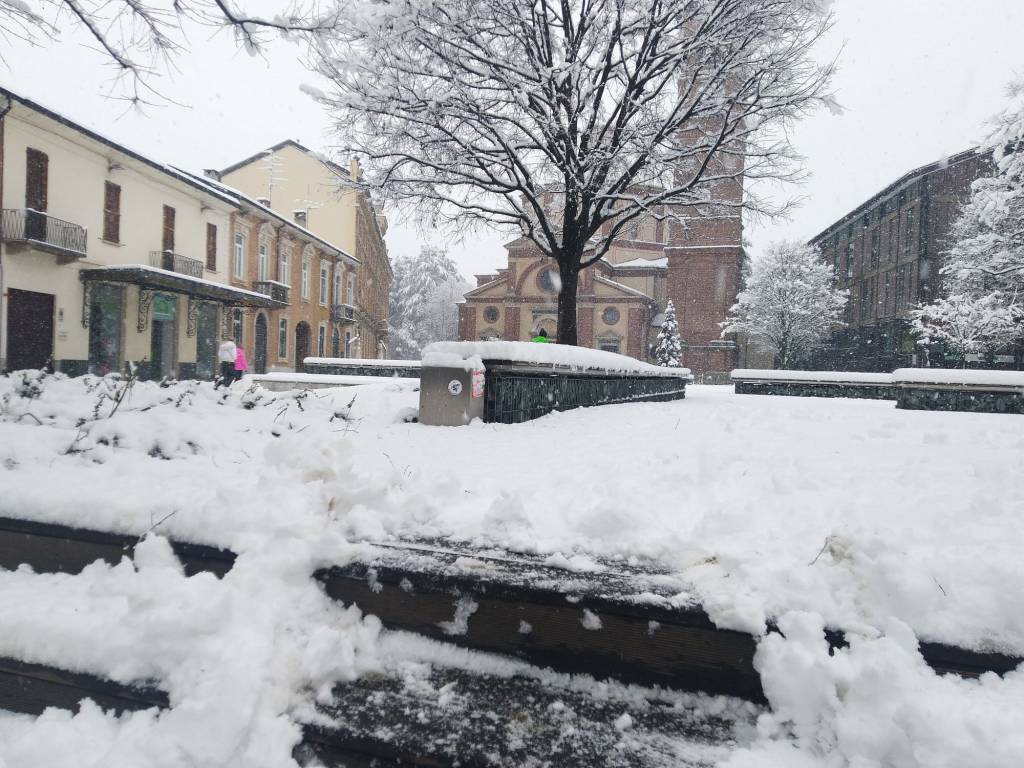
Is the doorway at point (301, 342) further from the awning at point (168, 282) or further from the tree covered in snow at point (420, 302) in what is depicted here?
the tree covered in snow at point (420, 302)

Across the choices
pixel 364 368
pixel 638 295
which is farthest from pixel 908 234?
pixel 364 368

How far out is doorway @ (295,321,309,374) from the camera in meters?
32.8

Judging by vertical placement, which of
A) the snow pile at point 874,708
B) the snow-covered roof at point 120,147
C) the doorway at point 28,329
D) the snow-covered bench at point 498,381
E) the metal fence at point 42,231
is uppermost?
the snow-covered roof at point 120,147

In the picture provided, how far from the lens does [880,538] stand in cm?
191

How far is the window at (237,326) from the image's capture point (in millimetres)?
26062

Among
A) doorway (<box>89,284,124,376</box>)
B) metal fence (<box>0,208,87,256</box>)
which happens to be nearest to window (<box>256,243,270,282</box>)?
doorway (<box>89,284,124,376</box>)

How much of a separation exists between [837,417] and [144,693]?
8254 mm

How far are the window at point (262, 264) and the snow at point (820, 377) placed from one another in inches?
930

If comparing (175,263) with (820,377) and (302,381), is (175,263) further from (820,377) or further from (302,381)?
(820,377)

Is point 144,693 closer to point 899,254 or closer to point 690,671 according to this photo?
point 690,671

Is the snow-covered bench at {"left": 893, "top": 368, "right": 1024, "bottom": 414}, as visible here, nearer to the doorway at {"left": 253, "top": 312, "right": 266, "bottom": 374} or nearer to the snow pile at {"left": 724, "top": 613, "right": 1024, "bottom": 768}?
the snow pile at {"left": 724, "top": 613, "right": 1024, "bottom": 768}

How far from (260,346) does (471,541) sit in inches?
1175

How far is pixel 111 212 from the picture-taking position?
63.1 feet

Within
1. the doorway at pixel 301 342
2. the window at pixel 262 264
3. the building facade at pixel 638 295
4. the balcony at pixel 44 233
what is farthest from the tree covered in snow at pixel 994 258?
the doorway at pixel 301 342
